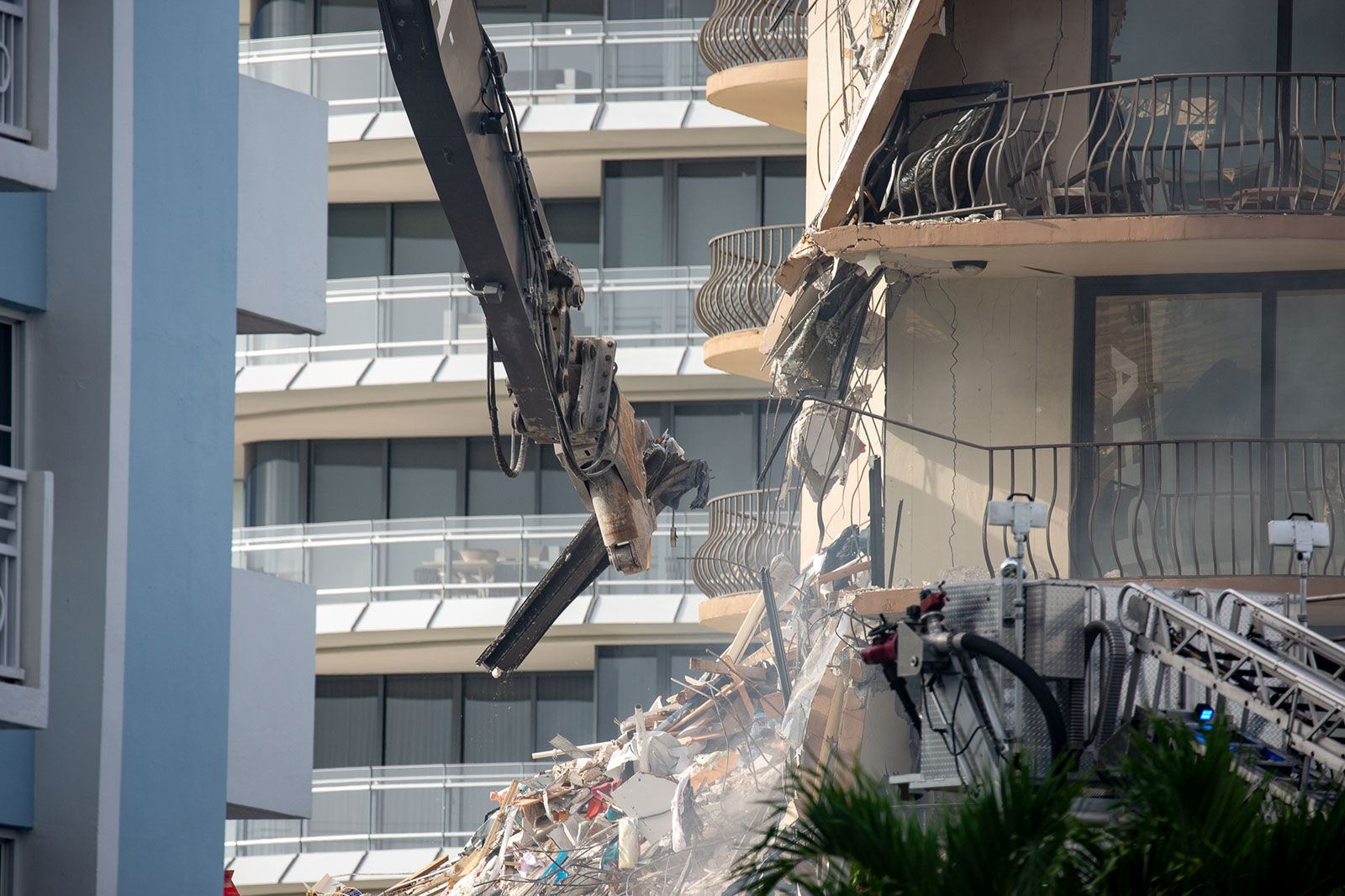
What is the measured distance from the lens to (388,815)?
2617cm

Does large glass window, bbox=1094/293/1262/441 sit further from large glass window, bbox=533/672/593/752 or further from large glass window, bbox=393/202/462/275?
large glass window, bbox=393/202/462/275

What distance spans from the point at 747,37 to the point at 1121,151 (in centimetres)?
778

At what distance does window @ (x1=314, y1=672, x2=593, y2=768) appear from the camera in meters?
27.3

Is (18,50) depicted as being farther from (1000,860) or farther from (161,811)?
(1000,860)

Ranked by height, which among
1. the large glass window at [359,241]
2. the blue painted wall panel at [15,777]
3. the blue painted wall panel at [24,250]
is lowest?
the blue painted wall panel at [15,777]

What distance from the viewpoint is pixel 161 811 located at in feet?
36.9

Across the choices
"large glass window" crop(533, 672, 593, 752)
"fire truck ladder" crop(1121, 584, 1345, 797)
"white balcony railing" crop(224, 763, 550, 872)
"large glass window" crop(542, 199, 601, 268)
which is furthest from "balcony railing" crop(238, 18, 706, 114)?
"fire truck ladder" crop(1121, 584, 1345, 797)

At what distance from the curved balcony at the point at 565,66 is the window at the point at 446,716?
8.51 meters

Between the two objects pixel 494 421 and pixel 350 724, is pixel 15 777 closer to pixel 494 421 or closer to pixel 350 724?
pixel 494 421

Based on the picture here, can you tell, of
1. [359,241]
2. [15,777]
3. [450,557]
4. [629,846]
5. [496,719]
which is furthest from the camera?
[359,241]

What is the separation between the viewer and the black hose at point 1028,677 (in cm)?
938

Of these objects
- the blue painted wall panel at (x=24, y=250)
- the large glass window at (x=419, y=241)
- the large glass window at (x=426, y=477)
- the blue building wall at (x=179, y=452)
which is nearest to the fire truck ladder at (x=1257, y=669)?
the blue building wall at (x=179, y=452)

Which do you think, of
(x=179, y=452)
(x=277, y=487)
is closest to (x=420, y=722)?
(x=277, y=487)

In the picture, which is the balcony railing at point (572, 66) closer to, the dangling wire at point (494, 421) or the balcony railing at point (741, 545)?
the balcony railing at point (741, 545)
